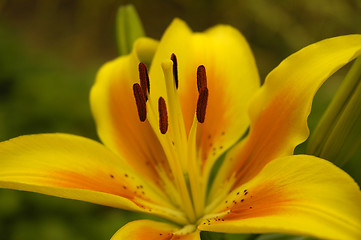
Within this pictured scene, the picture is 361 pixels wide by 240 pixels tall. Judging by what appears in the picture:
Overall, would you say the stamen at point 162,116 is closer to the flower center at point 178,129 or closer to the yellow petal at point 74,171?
the flower center at point 178,129

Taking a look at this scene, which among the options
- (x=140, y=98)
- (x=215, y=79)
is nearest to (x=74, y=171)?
(x=140, y=98)

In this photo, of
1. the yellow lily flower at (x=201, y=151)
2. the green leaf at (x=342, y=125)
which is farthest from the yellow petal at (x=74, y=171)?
the green leaf at (x=342, y=125)

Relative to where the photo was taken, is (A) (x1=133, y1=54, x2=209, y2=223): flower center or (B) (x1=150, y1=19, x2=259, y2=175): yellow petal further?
(B) (x1=150, y1=19, x2=259, y2=175): yellow petal

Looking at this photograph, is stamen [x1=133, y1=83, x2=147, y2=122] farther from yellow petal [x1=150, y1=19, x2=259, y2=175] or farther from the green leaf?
the green leaf

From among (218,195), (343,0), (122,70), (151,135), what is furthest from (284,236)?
(343,0)

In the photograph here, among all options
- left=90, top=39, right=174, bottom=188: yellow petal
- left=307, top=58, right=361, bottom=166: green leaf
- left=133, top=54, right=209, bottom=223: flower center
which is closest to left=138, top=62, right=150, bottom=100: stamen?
left=133, top=54, right=209, bottom=223: flower center

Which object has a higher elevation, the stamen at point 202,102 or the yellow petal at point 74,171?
the stamen at point 202,102

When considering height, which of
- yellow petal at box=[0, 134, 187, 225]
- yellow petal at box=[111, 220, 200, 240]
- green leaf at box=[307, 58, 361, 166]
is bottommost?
yellow petal at box=[111, 220, 200, 240]
